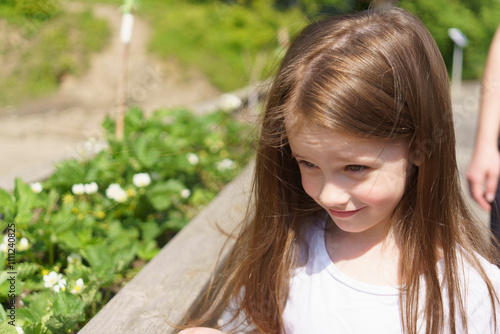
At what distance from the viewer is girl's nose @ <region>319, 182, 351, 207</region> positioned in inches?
43.6

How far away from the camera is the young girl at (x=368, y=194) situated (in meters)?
1.08

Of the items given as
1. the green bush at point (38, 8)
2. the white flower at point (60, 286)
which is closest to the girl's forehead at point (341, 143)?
the white flower at point (60, 286)

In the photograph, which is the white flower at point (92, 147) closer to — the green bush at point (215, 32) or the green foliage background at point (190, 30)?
the green foliage background at point (190, 30)

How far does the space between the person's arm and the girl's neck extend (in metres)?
0.44

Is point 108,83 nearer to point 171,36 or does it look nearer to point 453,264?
point 171,36

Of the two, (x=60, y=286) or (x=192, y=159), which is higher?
(x=60, y=286)

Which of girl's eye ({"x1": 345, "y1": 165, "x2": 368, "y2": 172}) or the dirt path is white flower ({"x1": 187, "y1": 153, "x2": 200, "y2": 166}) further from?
girl's eye ({"x1": 345, "y1": 165, "x2": 368, "y2": 172})

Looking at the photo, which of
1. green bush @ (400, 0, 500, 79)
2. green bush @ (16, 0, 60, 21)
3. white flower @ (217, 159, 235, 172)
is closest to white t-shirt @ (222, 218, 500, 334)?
white flower @ (217, 159, 235, 172)

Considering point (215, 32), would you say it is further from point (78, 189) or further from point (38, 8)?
point (78, 189)

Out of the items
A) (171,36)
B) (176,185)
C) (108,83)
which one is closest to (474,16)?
(171,36)

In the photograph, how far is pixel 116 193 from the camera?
7.25ft

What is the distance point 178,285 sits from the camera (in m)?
1.55

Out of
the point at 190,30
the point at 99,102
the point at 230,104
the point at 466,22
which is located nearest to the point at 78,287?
the point at 230,104

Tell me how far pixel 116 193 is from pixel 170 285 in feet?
2.65
